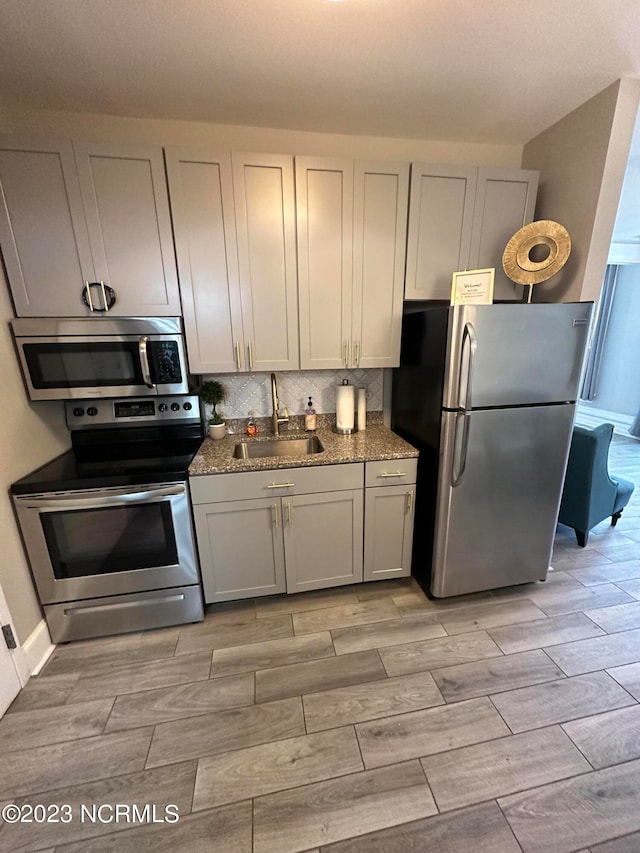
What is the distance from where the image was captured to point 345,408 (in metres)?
2.24

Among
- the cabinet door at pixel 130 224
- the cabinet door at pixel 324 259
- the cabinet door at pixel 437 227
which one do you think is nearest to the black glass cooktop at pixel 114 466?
the cabinet door at pixel 130 224

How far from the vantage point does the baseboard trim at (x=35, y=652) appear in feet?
5.24

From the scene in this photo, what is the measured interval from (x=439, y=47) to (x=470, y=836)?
2.95 m

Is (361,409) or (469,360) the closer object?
(469,360)

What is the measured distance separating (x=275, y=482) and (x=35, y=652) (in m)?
1.41

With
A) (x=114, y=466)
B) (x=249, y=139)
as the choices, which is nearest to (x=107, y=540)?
(x=114, y=466)

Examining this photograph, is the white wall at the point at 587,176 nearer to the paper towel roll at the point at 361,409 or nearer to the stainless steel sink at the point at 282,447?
the paper towel roll at the point at 361,409

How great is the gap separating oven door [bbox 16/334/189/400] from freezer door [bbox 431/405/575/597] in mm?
1522

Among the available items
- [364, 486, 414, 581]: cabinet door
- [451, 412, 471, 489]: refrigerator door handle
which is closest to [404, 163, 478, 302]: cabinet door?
[451, 412, 471, 489]: refrigerator door handle

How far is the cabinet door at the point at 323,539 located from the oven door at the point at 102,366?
96cm

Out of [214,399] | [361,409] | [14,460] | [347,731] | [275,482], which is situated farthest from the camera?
[361,409]

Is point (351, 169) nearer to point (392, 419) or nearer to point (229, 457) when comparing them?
point (392, 419)

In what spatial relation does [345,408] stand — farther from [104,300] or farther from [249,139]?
[249,139]

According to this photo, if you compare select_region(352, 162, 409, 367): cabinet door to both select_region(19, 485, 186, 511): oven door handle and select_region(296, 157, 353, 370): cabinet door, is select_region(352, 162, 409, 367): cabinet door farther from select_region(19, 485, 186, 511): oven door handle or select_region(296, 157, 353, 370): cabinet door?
select_region(19, 485, 186, 511): oven door handle
